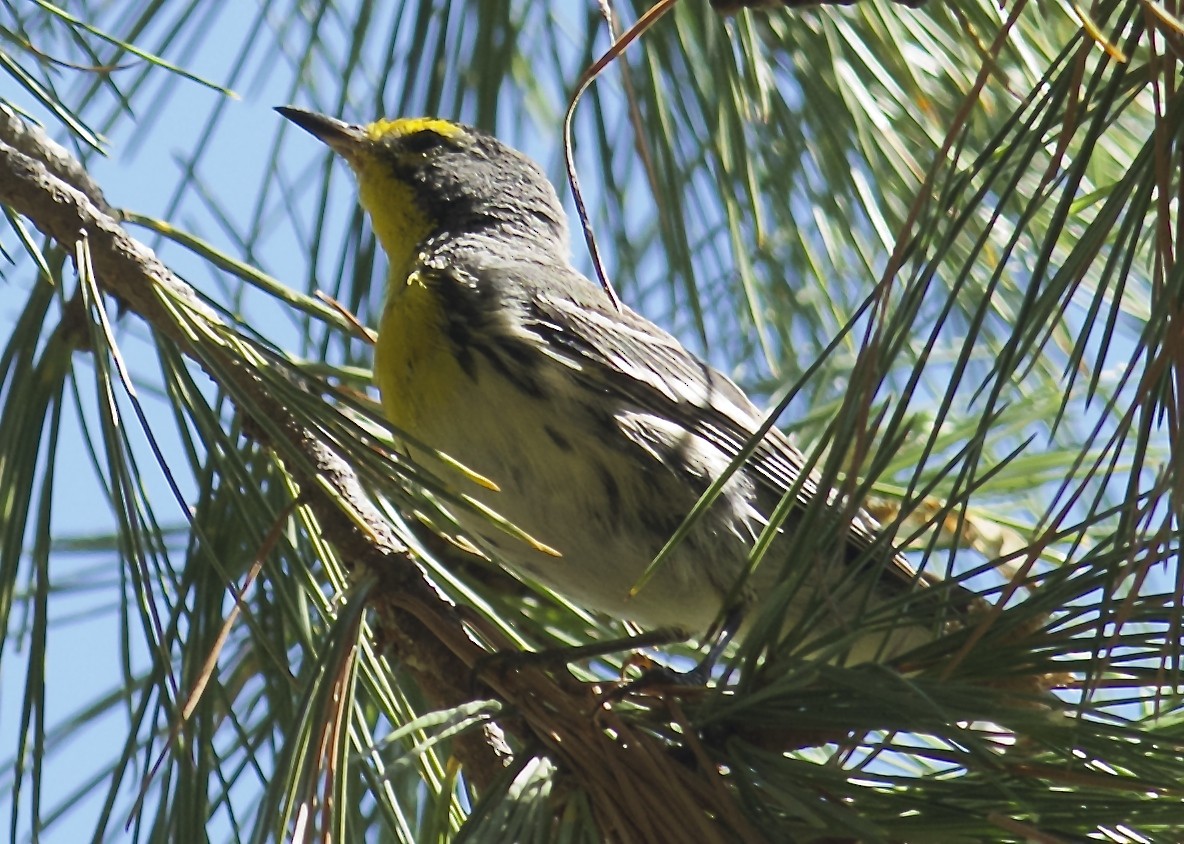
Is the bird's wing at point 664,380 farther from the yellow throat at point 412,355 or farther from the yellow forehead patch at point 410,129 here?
the yellow forehead patch at point 410,129

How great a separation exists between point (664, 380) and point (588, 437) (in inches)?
9.6

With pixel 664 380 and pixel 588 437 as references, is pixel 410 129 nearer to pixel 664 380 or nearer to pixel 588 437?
pixel 664 380

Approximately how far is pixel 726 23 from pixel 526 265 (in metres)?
0.69

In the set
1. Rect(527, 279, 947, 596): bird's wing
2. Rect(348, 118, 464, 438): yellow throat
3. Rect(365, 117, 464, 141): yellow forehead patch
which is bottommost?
Rect(348, 118, 464, 438): yellow throat

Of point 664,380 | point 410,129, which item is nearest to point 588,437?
point 664,380

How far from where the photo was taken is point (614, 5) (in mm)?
2162

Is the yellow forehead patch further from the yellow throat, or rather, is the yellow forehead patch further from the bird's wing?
the bird's wing

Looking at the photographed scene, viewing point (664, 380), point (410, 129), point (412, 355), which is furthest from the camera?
point (410, 129)

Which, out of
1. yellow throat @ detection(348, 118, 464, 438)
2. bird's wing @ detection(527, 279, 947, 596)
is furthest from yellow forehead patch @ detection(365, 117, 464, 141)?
bird's wing @ detection(527, 279, 947, 596)

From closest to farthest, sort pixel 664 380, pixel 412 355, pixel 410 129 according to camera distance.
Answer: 1. pixel 412 355
2. pixel 664 380
3. pixel 410 129

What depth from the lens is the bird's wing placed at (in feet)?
7.75

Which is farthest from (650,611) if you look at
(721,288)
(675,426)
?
(721,288)

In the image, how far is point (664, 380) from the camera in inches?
96.9

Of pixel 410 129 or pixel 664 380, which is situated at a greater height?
pixel 410 129
